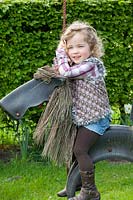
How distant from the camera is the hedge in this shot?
7.53 m

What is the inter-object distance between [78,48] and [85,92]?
11.8 inches

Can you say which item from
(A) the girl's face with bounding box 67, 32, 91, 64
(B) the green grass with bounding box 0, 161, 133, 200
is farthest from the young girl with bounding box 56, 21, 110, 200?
(B) the green grass with bounding box 0, 161, 133, 200

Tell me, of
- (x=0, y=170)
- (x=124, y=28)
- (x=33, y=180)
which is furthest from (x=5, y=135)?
(x=124, y=28)

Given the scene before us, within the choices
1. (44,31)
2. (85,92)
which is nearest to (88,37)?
(85,92)

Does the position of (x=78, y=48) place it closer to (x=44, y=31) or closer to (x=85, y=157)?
(x=85, y=157)

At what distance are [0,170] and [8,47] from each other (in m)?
1.49

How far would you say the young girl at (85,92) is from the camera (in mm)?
4094

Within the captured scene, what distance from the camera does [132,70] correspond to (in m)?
7.94

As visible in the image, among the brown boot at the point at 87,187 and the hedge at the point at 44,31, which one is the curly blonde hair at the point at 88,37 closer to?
the brown boot at the point at 87,187

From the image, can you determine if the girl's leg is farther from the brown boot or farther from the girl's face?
the girl's face

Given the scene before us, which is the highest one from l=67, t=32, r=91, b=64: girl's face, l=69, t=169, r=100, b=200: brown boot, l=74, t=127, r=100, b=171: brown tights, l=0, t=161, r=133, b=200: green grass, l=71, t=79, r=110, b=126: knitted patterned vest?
l=67, t=32, r=91, b=64: girl's face

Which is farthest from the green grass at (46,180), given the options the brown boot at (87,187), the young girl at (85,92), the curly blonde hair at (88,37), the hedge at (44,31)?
the curly blonde hair at (88,37)

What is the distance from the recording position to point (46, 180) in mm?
6719

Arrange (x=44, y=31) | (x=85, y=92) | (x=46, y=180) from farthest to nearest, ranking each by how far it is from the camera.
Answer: (x=44, y=31) → (x=46, y=180) → (x=85, y=92)
